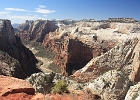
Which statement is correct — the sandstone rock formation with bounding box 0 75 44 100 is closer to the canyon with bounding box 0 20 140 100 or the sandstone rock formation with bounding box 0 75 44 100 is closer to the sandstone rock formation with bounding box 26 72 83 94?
the canyon with bounding box 0 20 140 100

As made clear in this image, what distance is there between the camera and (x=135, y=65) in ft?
102

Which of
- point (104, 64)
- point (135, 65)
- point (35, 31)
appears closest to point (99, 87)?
point (135, 65)

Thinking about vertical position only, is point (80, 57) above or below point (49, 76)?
below

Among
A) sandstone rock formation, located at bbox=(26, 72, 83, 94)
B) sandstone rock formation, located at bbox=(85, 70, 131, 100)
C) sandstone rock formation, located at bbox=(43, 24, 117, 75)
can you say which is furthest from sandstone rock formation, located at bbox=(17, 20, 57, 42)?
sandstone rock formation, located at bbox=(85, 70, 131, 100)

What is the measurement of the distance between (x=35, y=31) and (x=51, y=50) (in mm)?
36631

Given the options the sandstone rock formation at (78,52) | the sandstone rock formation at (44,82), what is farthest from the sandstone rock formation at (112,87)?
the sandstone rock formation at (78,52)

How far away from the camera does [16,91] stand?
16047 millimetres

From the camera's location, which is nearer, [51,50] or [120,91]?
[120,91]

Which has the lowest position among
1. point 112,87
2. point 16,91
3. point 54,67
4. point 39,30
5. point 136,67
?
point 54,67

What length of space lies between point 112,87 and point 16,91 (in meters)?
7.99

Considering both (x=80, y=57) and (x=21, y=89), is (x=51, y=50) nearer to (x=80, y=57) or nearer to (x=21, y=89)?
(x=80, y=57)

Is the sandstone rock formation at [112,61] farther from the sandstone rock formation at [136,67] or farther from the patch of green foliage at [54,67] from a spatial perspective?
the patch of green foliage at [54,67]

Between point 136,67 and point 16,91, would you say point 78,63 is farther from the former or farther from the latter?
point 16,91

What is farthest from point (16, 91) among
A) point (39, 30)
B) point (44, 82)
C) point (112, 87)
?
point (39, 30)
